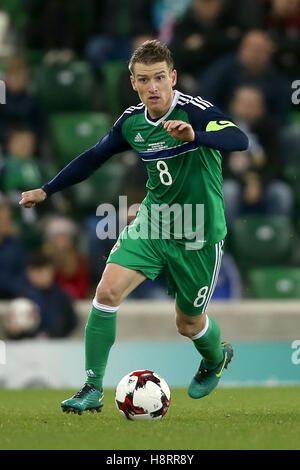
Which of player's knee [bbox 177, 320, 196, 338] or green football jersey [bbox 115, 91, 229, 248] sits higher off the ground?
green football jersey [bbox 115, 91, 229, 248]

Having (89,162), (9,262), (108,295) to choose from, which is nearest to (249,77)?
(9,262)

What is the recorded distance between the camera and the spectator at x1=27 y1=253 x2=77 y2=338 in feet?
33.5

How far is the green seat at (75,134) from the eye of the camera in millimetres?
12000

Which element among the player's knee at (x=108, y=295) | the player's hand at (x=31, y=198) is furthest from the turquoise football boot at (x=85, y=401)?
the player's hand at (x=31, y=198)

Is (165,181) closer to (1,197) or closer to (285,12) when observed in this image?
(1,197)

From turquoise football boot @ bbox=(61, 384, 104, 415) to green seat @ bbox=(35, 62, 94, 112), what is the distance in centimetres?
668

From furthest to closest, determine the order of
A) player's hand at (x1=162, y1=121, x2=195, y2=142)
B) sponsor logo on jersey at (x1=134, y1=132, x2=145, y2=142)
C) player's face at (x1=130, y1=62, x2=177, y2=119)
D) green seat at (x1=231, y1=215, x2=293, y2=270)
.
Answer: green seat at (x1=231, y1=215, x2=293, y2=270) → sponsor logo on jersey at (x1=134, y1=132, x2=145, y2=142) → player's face at (x1=130, y1=62, x2=177, y2=119) → player's hand at (x1=162, y1=121, x2=195, y2=142)

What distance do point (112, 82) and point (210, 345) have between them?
240 inches

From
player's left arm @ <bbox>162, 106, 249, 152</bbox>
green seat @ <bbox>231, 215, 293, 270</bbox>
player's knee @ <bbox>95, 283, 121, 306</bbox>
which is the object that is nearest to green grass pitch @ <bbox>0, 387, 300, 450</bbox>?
player's knee @ <bbox>95, 283, 121, 306</bbox>

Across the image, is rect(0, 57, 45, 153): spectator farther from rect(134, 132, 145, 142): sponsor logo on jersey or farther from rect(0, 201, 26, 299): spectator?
rect(134, 132, 145, 142): sponsor logo on jersey

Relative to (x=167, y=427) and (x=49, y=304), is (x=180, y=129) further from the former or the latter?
(x=49, y=304)

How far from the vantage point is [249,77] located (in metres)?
11.9

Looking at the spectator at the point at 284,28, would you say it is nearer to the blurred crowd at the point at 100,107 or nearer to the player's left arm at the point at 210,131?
the blurred crowd at the point at 100,107

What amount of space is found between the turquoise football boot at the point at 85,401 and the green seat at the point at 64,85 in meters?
6.68
